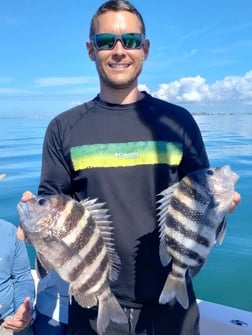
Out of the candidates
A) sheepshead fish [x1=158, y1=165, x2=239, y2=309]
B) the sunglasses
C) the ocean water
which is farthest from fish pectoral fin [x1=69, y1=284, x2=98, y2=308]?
the ocean water

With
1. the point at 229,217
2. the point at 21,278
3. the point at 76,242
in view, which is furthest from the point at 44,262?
the point at 229,217

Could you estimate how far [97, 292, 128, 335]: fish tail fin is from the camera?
1.46 metres

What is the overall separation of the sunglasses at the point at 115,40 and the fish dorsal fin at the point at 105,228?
2.14 ft

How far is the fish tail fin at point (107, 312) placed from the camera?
1461 mm

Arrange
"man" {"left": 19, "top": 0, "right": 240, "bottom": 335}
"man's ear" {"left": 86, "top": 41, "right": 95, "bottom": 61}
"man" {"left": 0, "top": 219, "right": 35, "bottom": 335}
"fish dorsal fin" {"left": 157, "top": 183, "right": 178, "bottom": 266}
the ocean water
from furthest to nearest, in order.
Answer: the ocean water → "man" {"left": 0, "top": 219, "right": 35, "bottom": 335} → "man's ear" {"left": 86, "top": 41, "right": 95, "bottom": 61} → "man" {"left": 19, "top": 0, "right": 240, "bottom": 335} → "fish dorsal fin" {"left": 157, "top": 183, "right": 178, "bottom": 266}

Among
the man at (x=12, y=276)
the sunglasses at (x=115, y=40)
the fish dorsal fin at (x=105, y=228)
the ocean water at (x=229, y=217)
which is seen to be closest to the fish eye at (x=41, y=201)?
the fish dorsal fin at (x=105, y=228)

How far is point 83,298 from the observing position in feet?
4.66

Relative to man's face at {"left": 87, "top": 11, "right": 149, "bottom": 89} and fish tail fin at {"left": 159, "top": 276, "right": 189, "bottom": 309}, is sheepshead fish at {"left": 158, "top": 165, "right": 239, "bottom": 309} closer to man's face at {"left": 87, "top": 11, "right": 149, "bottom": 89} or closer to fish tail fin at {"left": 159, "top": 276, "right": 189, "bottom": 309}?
fish tail fin at {"left": 159, "top": 276, "right": 189, "bottom": 309}

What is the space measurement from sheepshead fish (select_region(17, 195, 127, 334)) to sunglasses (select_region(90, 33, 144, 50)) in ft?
2.19

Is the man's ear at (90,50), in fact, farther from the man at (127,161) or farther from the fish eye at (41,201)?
the fish eye at (41,201)

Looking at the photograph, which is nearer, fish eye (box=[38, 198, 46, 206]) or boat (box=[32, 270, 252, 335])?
fish eye (box=[38, 198, 46, 206])

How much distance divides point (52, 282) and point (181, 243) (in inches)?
58.2

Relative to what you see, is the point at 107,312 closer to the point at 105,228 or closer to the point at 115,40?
the point at 105,228

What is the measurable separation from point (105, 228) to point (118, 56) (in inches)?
27.7
